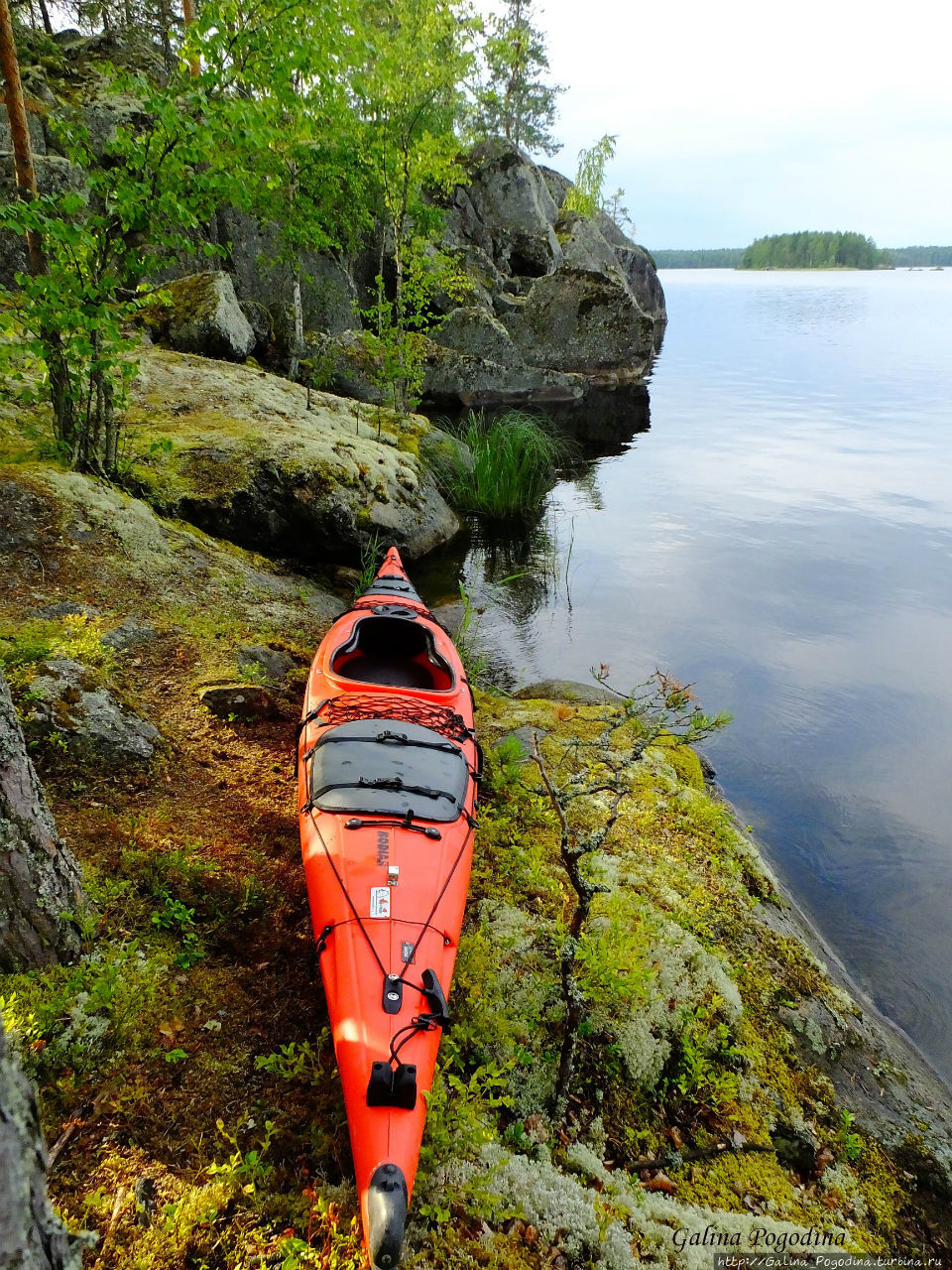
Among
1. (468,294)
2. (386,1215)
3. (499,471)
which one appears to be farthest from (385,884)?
(468,294)

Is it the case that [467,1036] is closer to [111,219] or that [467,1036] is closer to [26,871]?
[26,871]

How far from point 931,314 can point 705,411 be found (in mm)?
45008

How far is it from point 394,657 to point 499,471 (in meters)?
6.80

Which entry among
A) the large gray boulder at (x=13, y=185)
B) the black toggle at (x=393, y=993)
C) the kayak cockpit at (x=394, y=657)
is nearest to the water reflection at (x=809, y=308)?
the large gray boulder at (x=13, y=185)

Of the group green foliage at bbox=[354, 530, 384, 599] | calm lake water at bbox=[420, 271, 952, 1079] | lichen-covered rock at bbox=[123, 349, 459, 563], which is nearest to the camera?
calm lake water at bbox=[420, 271, 952, 1079]

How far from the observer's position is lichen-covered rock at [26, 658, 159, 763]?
3.83 m

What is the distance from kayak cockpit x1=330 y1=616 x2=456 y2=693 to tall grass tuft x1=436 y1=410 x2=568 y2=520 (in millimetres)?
6492

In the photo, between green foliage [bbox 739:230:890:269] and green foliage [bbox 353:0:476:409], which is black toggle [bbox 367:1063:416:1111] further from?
green foliage [bbox 739:230:890:269]

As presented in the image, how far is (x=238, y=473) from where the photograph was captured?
8.31 meters

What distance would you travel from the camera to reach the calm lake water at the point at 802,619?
18.1ft

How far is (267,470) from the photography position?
846 cm

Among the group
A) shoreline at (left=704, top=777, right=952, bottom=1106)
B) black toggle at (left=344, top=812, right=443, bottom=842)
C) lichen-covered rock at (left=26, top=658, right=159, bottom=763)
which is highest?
lichen-covered rock at (left=26, top=658, right=159, bottom=763)

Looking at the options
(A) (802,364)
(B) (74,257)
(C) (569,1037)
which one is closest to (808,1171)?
(C) (569,1037)

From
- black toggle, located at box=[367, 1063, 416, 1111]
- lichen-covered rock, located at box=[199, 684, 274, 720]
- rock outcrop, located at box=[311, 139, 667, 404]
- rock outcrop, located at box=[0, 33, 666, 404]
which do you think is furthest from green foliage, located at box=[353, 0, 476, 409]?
black toggle, located at box=[367, 1063, 416, 1111]
